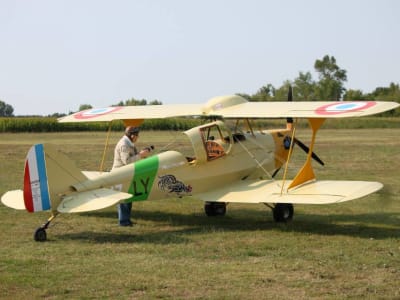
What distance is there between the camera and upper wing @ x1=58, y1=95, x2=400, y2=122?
9.44 metres

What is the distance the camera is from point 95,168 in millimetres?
21125

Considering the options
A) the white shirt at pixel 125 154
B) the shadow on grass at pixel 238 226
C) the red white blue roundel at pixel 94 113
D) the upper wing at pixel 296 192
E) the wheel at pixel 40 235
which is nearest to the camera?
the wheel at pixel 40 235

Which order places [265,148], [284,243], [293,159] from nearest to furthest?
1. [284,243]
2. [265,148]
3. [293,159]

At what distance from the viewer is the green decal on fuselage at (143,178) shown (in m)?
9.94

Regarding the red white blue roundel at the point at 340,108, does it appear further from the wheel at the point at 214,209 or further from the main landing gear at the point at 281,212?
the wheel at the point at 214,209

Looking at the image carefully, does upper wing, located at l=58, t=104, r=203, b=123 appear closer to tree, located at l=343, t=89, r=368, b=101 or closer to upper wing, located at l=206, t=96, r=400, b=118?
upper wing, located at l=206, t=96, r=400, b=118

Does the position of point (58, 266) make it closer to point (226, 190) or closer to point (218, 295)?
point (218, 295)

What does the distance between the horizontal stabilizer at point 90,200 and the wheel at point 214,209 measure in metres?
2.89

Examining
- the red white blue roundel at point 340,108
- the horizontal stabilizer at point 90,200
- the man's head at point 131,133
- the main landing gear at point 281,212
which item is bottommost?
the main landing gear at point 281,212

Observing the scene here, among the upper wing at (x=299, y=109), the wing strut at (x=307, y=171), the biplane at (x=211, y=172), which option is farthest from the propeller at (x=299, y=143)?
the wing strut at (x=307, y=171)

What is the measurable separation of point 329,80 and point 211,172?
355 feet

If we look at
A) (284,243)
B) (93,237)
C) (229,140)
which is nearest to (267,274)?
(284,243)

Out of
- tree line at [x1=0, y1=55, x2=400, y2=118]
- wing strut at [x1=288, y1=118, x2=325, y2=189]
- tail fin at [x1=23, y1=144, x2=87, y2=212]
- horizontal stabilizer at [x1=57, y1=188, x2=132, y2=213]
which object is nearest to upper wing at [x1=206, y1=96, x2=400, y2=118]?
wing strut at [x1=288, y1=118, x2=325, y2=189]

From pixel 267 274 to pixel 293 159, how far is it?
1641cm
